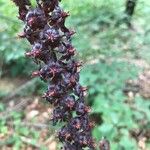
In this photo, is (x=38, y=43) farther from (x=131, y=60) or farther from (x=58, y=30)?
(x=131, y=60)

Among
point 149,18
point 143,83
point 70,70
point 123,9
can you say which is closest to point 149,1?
point 149,18

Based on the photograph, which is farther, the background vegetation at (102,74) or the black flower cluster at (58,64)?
the background vegetation at (102,74)

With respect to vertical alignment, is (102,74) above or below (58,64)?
below

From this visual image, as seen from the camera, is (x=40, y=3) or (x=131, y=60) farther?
(x=131, y=60)

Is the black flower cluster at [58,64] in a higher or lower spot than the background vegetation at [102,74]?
higher

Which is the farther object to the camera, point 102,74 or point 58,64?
point 102,74
